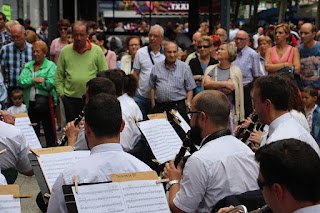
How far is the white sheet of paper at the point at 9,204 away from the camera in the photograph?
2.71m

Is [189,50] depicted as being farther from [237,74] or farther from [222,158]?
[222,158]

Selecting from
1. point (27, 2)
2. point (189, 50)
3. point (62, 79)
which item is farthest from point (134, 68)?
point (27, 2)

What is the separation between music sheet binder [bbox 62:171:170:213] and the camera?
279 cm

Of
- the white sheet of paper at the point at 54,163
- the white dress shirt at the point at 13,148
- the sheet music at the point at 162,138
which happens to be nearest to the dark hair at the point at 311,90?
the sheet music at the point at 162,138

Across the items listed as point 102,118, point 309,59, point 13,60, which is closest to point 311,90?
point 309,59

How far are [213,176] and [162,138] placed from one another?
1.59 metres

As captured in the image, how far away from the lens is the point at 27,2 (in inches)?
1009

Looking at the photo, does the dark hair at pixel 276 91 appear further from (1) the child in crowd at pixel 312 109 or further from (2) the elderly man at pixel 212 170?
(1) the child in crowd at pixel 312 109

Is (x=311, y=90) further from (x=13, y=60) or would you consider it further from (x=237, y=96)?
Answer: (x=13, y=60)

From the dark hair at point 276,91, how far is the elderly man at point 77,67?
403cm

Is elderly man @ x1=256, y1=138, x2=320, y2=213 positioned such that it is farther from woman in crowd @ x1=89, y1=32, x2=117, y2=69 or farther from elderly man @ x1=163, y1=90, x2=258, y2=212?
woman in crowd @ x1=89, y1=32, x2=117, y2=69

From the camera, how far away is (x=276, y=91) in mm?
4129

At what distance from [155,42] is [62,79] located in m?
1.63

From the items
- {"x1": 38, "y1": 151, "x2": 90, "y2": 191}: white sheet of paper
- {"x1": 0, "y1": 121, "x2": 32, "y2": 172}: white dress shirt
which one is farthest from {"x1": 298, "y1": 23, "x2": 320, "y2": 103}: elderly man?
{"x1": 38, "y1": 151, "x2": 90, "y2": 191}: white sheet of paper
